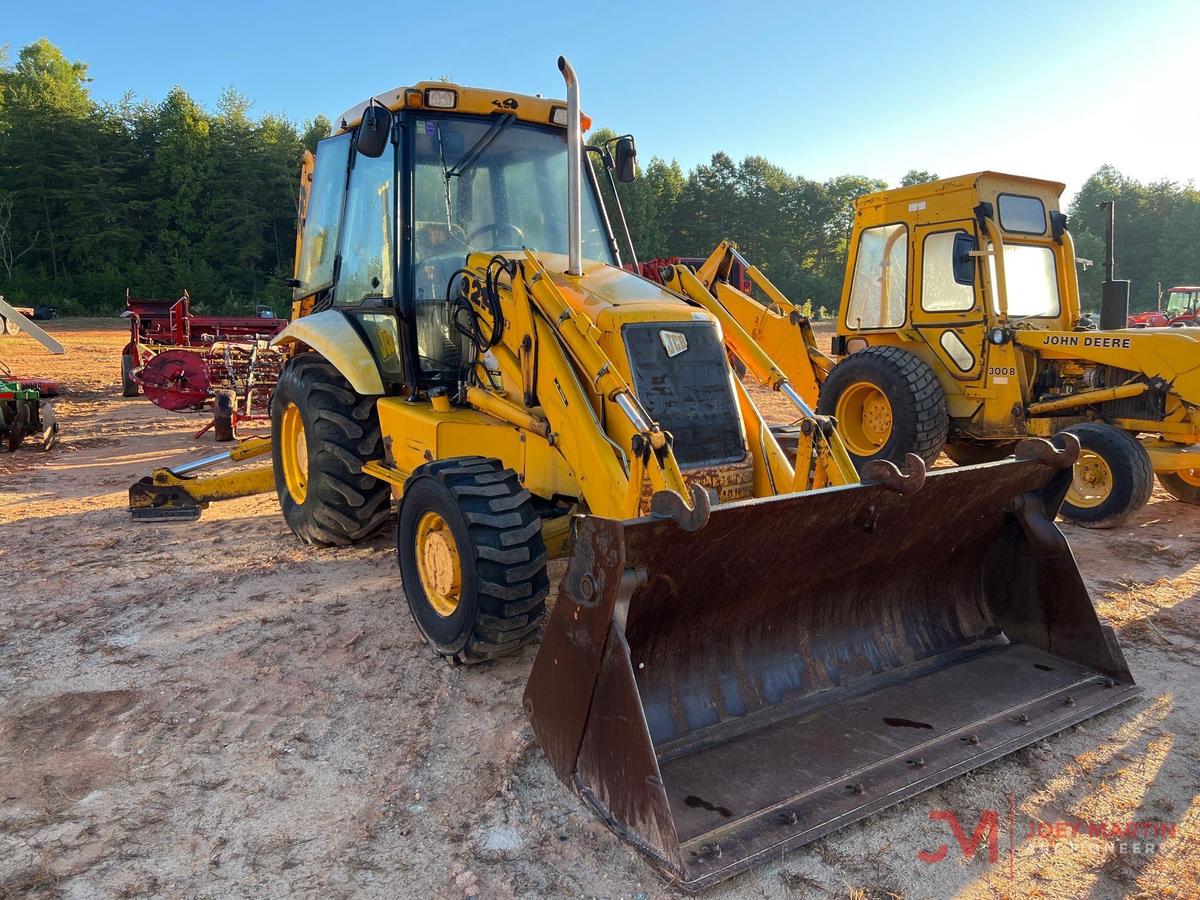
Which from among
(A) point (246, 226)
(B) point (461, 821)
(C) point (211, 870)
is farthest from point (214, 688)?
(A) point (246, 226)

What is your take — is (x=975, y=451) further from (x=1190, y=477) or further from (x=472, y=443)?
(x=472, y=443)

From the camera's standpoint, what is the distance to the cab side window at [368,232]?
16.1 feet

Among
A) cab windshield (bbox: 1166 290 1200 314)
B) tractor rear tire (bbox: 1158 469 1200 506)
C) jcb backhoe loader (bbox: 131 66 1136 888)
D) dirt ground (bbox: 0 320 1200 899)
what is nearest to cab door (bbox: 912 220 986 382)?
tractor rear tire (bbox: 1158 469 1200 506)

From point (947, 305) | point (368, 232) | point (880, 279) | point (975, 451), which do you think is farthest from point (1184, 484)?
point (368, 232)

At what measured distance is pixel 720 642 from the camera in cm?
329

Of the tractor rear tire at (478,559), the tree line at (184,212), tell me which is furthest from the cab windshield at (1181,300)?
the tractor rear tire at (478,559)

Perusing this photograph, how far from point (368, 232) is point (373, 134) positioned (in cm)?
102

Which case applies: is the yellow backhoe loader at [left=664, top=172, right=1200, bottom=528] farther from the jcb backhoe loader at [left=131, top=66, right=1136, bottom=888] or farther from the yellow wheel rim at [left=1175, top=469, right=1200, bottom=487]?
the jcb backhoe loader at [left=131, top=66, right=1136, bottom=888]

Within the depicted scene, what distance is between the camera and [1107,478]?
6.37 metres

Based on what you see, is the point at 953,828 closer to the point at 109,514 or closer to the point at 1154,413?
the point at 1154,413

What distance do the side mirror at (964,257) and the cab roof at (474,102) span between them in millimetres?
3444

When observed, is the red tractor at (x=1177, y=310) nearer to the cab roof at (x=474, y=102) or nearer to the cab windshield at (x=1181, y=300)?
the cab windshield at (x=1181, y=300)

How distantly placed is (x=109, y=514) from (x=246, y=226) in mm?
41282

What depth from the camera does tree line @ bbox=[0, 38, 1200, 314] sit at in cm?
4153
